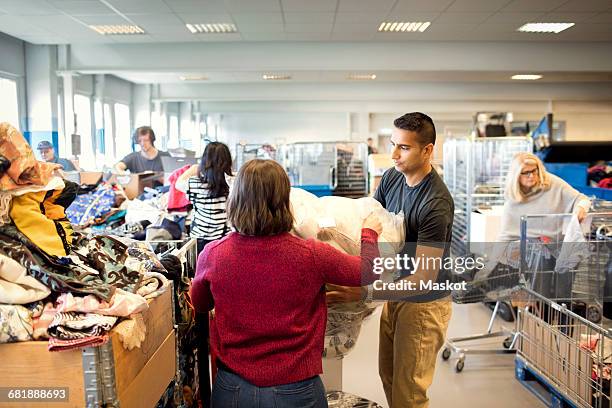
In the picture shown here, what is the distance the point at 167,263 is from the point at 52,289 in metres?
0.64

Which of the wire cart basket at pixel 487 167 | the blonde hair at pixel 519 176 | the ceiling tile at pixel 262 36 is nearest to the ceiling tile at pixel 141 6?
the ceiling tile at pixel 262 36

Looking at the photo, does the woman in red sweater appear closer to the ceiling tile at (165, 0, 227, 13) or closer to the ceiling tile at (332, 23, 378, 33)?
the ceiling tile at (165, 0, 227, 13)

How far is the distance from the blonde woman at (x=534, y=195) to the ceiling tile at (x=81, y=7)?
480 centimetres

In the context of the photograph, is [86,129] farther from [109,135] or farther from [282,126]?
[282,126]

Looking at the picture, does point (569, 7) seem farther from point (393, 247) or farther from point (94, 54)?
point (94, 54)

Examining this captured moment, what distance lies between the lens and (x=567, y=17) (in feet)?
21.8

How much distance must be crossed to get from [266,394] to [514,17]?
6498 millimetres

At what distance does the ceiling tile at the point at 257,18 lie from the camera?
6.39 metres

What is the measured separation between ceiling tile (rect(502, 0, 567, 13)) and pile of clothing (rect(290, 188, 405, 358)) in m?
5.11

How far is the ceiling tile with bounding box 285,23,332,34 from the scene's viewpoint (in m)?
6.89

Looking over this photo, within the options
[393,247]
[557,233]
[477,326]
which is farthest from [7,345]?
[477,326]

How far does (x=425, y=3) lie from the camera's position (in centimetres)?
593

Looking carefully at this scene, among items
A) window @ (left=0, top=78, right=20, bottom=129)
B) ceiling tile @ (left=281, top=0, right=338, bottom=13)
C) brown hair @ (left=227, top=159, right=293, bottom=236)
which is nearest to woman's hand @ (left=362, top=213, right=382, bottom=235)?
brown hair @ (left=227, top=159, right=293, bottom=236)

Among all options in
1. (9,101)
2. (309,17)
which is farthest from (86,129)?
(309,17)
